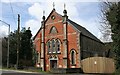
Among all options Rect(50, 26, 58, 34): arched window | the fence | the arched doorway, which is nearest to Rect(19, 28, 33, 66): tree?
the arched doorway

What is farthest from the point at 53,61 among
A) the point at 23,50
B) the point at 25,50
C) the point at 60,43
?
the point at 23,50

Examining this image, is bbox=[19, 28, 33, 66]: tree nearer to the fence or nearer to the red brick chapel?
the red brick chapel

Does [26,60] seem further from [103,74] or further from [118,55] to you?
[118,55]

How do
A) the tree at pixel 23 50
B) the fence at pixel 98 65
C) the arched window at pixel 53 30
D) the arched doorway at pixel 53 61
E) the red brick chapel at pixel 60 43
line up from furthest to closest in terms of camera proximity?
the tree at pixel 23 50, the arched window at pixel 53 30, the arched doorway at pixel 53 61, the red brick chapel at pixel 60 43, the fence at pixel 98 65

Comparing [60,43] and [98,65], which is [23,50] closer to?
[60,43]

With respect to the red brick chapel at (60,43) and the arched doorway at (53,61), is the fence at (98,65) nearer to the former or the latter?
the red brick chapel at (60,43)

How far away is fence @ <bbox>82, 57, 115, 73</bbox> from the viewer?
40769 mm

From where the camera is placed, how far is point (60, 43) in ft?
→ 158

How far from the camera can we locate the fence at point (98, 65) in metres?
40.8

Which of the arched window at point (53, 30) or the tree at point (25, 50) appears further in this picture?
the tree at point (25, 50)

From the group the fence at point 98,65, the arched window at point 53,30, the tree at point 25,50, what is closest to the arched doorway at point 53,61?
the arched window at point 53,30

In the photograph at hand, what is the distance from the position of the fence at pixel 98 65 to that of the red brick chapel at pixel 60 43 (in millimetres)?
1492

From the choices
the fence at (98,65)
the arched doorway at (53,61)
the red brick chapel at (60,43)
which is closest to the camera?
the fence at (98,65)

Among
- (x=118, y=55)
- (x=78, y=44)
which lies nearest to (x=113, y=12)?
(x=118, y=55)
